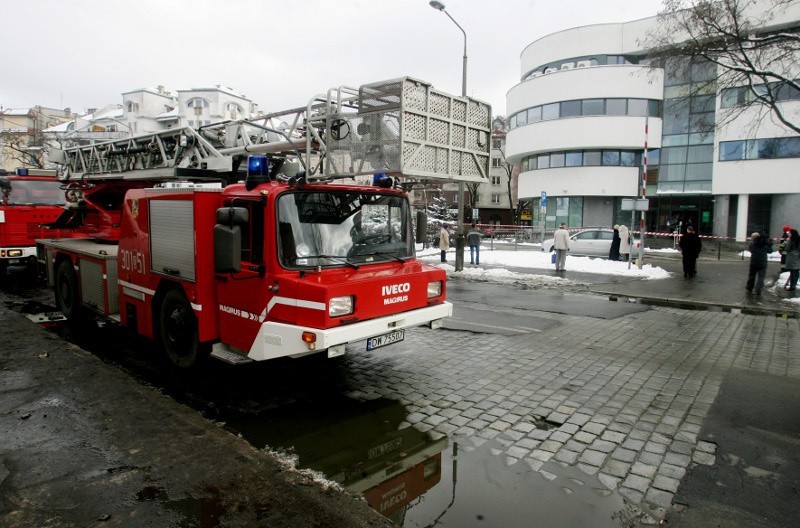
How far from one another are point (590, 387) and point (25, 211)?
1390cm

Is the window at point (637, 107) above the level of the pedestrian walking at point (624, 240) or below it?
above

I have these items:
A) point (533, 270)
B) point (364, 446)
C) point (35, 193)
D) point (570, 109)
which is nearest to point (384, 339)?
point (364, 446)

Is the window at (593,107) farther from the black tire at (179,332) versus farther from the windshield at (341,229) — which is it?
the black tire at (179,332)

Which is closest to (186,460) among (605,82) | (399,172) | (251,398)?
(251,398)

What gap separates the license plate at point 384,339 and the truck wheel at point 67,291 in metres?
5.86

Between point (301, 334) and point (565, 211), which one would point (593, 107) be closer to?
point (565, 211)

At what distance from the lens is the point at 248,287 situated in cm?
522

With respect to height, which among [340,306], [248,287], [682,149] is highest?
[682,149]

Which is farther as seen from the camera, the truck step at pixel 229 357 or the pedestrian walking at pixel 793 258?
the pedestrian walking at pixel 793 258

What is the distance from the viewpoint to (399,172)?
5.36m

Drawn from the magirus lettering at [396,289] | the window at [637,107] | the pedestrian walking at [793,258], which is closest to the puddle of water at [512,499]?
the magirus lettering at [396,289]

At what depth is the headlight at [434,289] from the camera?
5.95 metres

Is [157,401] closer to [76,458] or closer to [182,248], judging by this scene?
[76,458]

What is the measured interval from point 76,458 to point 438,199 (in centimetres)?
5031
